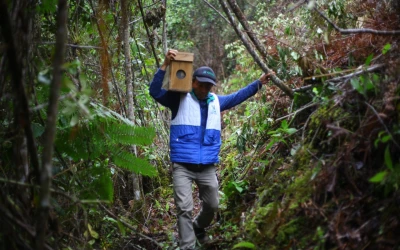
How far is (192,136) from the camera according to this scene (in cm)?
547

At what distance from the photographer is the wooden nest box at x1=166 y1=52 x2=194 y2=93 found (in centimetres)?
540

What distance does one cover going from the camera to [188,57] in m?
5.48

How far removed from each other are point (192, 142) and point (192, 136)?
0.22 ft

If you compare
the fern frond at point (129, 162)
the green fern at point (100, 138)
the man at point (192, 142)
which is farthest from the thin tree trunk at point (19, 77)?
the man at point (192, 142)

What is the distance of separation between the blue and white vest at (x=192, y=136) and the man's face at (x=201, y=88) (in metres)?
0.08

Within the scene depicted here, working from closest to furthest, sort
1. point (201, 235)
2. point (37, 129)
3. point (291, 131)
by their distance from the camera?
point (37, 129), point (291, 131), point (201, 235)

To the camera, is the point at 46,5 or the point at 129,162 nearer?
the point at 46,5

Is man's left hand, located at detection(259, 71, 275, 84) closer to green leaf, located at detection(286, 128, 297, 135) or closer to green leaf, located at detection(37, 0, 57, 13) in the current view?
green leaf, located at detection(286, 128, 297, 135)

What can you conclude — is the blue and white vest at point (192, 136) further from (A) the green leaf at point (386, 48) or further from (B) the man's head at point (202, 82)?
(A) the green leaf at point (386, 48)

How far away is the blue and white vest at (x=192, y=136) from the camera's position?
5457 mm

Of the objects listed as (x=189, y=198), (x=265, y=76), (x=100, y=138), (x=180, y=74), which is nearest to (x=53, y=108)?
(x=100, y=138)

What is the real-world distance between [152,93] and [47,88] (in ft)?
4.21

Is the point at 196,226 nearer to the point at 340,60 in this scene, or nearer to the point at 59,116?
the point at 59,116

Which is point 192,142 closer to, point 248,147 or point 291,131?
point 291,131
